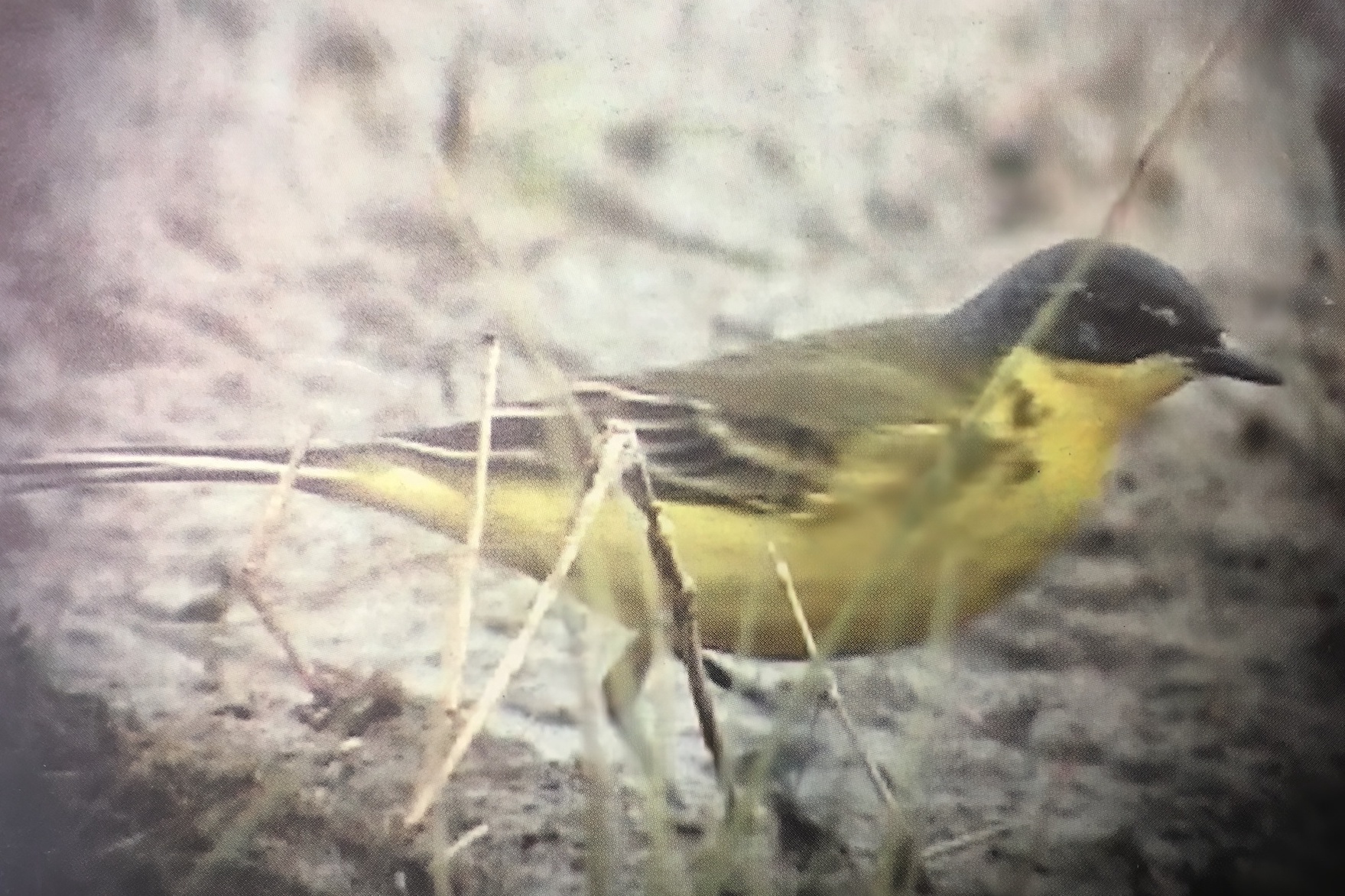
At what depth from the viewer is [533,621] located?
31.9 inches

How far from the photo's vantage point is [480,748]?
32.4 inches

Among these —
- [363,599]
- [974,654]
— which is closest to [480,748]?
[363,599]

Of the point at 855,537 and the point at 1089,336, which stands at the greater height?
the point at 1089,336

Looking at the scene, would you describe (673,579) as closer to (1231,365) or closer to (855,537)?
(855,537)

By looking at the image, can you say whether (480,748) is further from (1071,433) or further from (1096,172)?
(1096,172)

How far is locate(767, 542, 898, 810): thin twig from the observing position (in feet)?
2.68

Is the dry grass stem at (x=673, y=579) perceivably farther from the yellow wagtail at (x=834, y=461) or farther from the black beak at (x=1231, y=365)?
the black beak at (x=1231, y=365)

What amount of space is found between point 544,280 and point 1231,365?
20.7 inches

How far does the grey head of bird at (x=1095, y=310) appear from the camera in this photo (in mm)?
825

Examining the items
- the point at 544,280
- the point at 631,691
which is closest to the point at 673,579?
the point at 631,691

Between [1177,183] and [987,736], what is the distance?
443 mm

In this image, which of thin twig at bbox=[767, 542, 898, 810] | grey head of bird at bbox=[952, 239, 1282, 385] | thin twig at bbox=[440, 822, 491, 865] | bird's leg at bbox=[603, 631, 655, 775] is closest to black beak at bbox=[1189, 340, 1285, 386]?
grey head of bird at bbox=[952, 239, 1282, 385]

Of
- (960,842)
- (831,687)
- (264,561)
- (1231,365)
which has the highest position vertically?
(1231,365)

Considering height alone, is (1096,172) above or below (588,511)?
above
